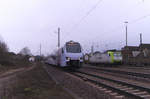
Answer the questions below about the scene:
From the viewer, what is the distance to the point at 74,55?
23047 mm

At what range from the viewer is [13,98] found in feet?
25.5

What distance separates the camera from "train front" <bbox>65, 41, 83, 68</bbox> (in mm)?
22491

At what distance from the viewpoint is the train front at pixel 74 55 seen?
22491 mm

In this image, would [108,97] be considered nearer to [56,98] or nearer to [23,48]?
[56,98]

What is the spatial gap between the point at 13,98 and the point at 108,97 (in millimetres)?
3918

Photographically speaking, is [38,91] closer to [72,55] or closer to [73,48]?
[72,55]

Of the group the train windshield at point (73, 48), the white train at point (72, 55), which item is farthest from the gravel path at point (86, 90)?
the train windshield at point (73, 48)

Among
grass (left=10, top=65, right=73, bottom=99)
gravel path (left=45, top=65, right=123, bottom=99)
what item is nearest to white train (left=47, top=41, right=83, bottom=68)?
gravel path (left=45, top=65, right=123, bottom=99)

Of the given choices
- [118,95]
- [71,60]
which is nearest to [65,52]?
[71,60]

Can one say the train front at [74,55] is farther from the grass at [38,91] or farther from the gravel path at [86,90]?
the grass at [38,91]

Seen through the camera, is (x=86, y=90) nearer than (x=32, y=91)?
No

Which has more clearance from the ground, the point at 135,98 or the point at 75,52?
the point at 75,52

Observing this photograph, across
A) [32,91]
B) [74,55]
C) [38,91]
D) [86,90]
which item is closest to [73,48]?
[74,55]

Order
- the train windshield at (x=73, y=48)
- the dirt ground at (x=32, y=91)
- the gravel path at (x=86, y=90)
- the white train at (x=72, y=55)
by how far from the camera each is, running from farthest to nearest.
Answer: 1. the train windshield at (x=73, y=48)
2. the white train at (x=72, y=55)
3. the gravel path at (x=86, y=90)
4. the dirt ground at (x=32, y=91)
